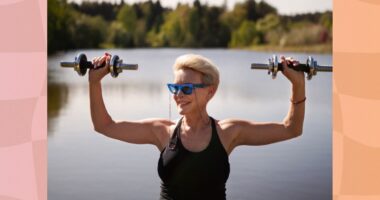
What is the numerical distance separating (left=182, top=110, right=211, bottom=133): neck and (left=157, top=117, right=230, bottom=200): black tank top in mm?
121

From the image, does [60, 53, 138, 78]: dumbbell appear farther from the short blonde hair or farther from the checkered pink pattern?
the checkered pink pattern

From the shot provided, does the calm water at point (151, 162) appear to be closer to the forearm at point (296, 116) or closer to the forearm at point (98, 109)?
the forearm at point (98, 109)

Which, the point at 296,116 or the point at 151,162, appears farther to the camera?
the point at 151,162

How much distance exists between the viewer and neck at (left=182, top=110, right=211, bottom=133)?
2551 mm

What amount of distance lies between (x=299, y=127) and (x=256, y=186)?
412 cm

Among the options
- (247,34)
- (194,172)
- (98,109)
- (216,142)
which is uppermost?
(247,34)

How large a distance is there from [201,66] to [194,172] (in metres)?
0.40

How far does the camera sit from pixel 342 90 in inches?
82.7

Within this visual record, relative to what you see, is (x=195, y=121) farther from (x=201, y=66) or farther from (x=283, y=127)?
(x=283, y=127)

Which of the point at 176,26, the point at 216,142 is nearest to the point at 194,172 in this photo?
the point at 216,142

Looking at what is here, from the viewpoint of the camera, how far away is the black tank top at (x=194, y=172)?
95.1 inches

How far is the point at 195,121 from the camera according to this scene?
2.57 m

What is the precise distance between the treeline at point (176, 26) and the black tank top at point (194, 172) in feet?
128

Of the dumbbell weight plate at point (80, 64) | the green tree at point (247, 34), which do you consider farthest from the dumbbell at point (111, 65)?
the green tree at point (247, 34)
